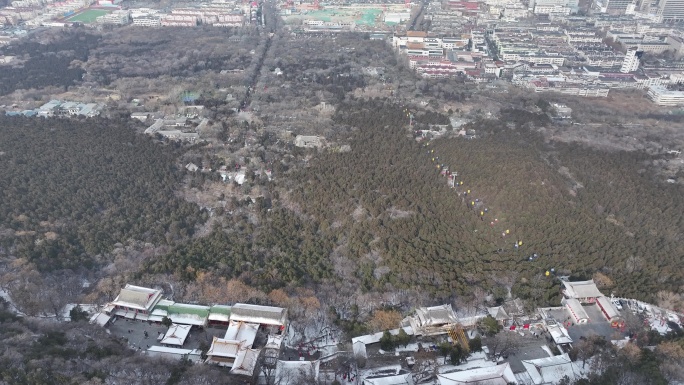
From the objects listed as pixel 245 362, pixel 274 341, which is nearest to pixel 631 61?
pixel 274 341

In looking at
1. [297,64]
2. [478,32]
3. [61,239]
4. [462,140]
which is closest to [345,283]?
[61,239]

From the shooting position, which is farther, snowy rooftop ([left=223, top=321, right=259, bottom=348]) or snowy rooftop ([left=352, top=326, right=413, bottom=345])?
snowy rooftop ([left=352, top=326, right=413, bottom=345])

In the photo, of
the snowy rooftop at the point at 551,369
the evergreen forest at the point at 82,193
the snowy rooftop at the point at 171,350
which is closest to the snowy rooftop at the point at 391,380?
the snowy rooftop at the point at 551,369

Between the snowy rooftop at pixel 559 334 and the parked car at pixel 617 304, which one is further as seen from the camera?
the parked car at pixel 617 304

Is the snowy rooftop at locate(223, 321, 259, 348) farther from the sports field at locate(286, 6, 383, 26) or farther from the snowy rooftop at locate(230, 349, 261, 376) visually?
the sports field at locate(286, 6, 383, 26)

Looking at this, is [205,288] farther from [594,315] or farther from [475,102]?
[475,102]

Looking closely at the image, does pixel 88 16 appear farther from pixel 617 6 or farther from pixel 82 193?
pixel 617 6

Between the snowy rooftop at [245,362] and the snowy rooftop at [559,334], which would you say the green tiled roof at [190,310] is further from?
the snowy rooftop at [559,334]

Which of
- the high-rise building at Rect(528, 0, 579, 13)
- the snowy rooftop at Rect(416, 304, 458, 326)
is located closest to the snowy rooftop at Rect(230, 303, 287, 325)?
the snowy rooftop at Rect(416, 304, 458, 326)
